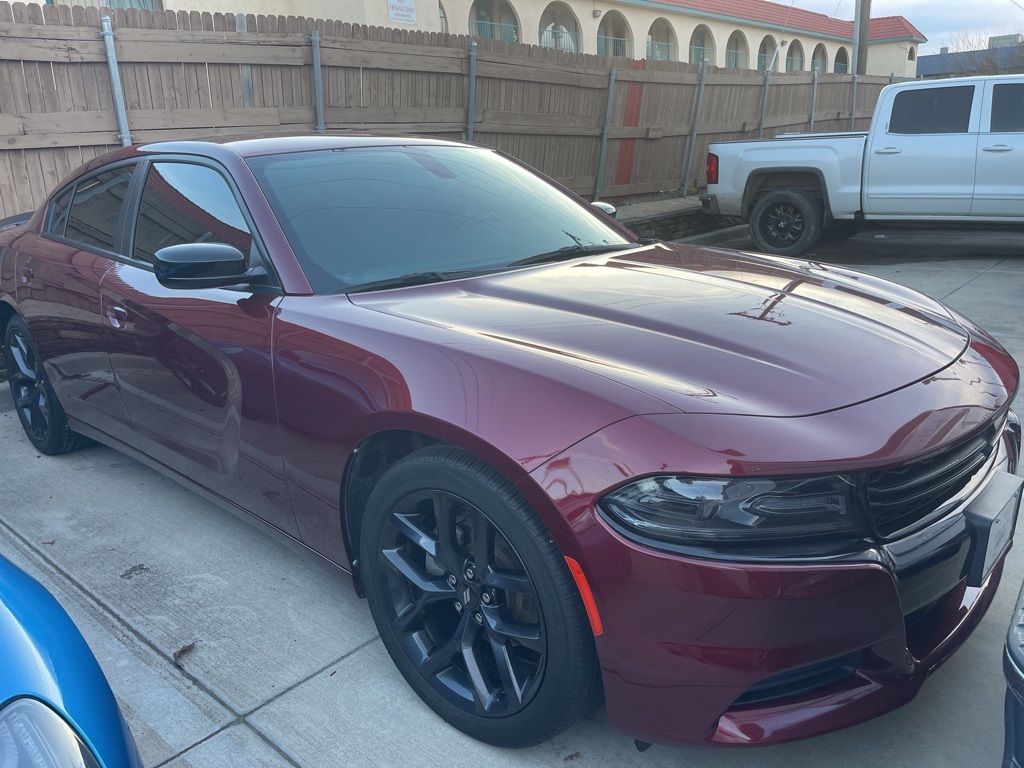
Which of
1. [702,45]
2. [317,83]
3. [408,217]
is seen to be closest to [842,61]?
[702,45]

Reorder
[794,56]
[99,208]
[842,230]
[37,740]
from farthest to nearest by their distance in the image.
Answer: [794,56] → [842,230] → [99,208] → [37,740]

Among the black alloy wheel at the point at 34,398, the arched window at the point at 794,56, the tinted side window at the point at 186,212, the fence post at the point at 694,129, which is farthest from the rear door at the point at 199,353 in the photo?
the arched window at the point at 794,56

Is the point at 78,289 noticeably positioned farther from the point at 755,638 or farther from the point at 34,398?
the point at 755,638

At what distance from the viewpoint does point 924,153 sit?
890 centimetres

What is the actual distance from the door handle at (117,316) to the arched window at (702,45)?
95.9 feet

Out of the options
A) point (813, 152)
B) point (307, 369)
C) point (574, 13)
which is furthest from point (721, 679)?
point (574, 13)

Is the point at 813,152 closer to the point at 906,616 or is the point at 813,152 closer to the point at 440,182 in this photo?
the point at 440,182

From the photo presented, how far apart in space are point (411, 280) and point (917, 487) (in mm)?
1589

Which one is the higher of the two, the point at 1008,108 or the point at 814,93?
the point at 1008,108

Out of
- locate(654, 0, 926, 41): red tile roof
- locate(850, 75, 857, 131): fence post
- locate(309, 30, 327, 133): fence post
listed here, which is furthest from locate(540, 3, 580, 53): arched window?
locate(309, 30, 327, 133): fence post

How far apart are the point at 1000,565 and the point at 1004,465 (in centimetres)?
29

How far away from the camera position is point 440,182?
323 cm

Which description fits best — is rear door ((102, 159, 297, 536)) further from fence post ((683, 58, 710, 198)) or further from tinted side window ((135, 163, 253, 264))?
fence post ((683, 58, 710, 198))

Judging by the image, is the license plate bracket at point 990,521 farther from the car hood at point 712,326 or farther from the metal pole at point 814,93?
the metal pole at point 814,93
